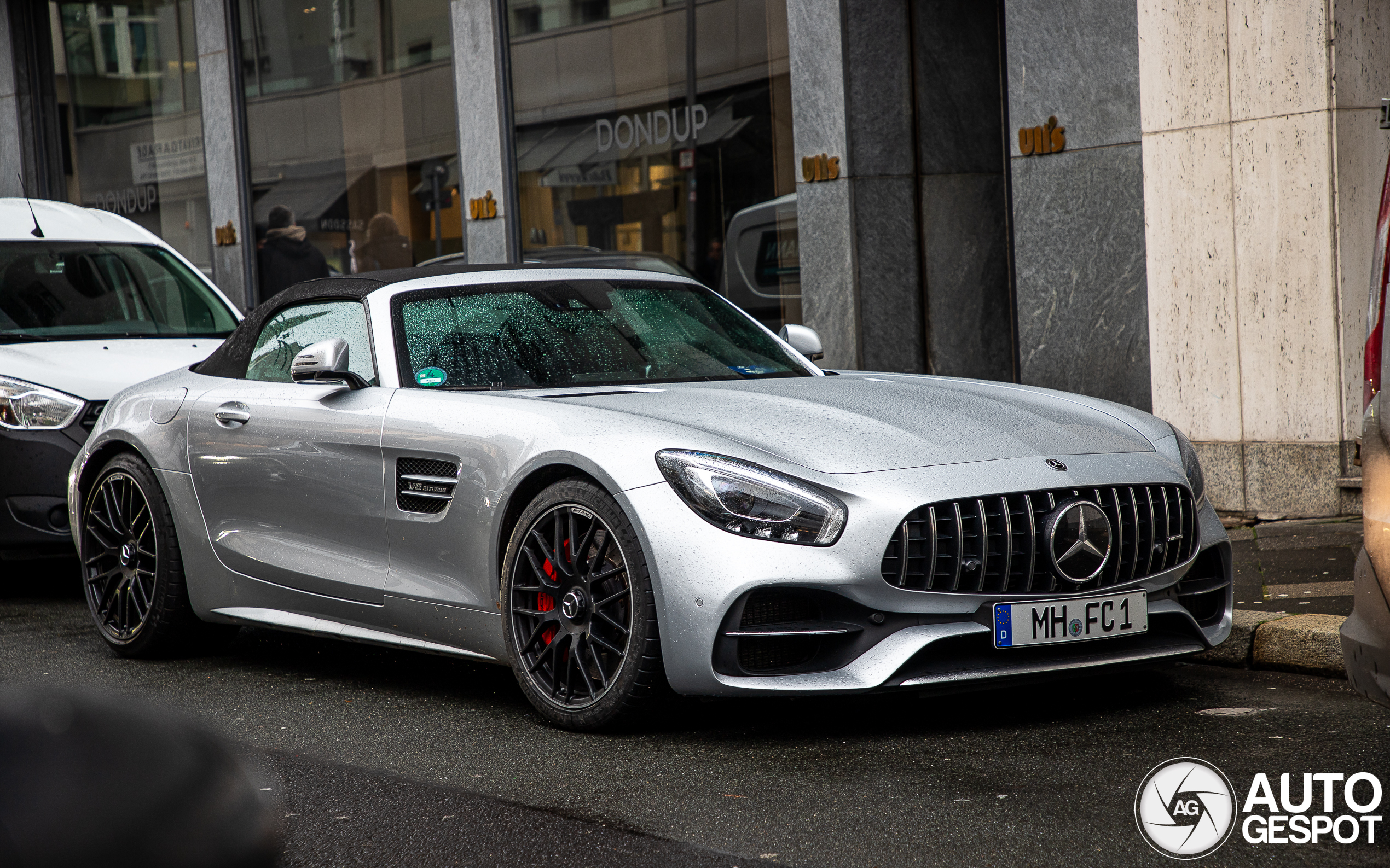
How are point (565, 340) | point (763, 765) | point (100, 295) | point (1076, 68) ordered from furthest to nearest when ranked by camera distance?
1. point (1076, 68)
2. point (100, 295)
3. point (565, 340)
4. point (763, 765)

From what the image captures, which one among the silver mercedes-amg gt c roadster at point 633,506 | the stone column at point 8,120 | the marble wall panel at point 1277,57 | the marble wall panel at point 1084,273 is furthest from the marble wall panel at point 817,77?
the stone column at point 8,120

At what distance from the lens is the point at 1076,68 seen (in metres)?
9.82

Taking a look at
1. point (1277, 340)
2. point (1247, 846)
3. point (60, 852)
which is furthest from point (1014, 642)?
point (1277, 340)

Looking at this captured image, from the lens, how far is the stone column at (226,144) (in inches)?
667

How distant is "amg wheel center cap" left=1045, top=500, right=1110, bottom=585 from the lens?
4.47 metres

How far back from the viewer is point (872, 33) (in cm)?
1117

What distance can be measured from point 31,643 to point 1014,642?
13.8 ft

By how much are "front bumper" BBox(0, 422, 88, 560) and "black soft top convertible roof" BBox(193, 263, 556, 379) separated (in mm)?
1559

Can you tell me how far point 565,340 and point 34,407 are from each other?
11.3 feet

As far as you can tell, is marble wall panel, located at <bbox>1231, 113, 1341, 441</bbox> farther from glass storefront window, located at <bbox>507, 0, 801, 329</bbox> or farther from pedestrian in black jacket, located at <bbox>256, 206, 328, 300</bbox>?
pedestrian in black jacket, located at <bbox>256, 206, 328, 300</bbox>

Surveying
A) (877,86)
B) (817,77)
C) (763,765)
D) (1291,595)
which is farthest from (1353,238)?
(763,765)

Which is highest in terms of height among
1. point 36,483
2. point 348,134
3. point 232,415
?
point 348,134

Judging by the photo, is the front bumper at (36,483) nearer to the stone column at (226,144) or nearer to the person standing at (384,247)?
the person standing at (384,247)

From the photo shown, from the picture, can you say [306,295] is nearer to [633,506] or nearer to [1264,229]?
[633,506]
